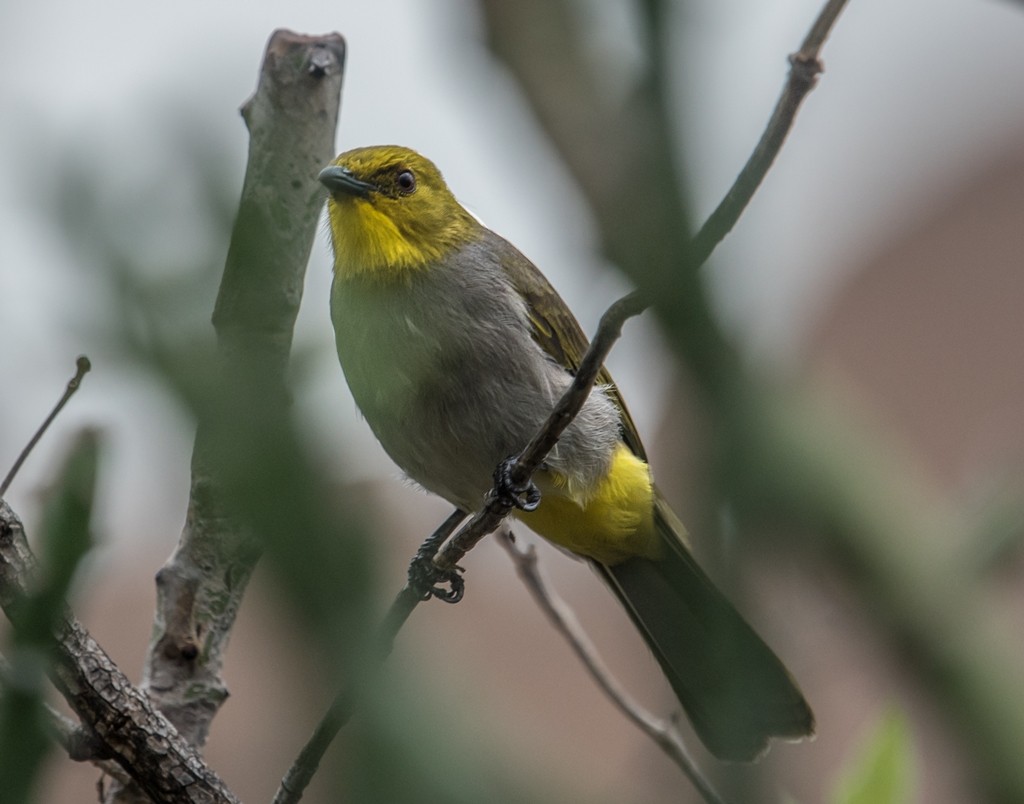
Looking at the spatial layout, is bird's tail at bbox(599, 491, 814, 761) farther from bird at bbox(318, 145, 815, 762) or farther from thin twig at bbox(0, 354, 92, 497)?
thin twig at bbox(0, 354, 92, 497)

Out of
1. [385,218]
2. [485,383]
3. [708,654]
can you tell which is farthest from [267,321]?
[385,218]

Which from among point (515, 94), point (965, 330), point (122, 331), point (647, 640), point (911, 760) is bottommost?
point (647, 640)

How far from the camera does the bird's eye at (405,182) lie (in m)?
4.46

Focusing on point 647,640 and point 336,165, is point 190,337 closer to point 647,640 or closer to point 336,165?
point 336,165

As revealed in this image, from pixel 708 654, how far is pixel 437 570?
7.61 ft

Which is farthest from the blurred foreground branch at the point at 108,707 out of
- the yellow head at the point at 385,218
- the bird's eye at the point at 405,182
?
the bird's eye at the point at 405,182

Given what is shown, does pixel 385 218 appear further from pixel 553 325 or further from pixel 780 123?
pixel 780 123

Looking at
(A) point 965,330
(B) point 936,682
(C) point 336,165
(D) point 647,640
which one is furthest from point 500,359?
(A) point 965,330

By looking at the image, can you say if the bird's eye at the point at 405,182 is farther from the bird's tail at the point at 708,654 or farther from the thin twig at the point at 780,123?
the thin twig at the point at 780,123

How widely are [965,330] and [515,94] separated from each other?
7040mm

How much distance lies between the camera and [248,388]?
3.68 feet

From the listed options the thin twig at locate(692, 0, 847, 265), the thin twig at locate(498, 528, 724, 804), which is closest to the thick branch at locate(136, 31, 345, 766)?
the thin twig at locate(692, 0, 847, 265)

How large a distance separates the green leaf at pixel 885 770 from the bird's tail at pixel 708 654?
0.48ft

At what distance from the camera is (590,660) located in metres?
3.38
